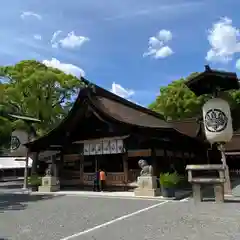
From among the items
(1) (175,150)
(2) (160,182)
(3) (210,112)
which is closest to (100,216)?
(2) (160,182)

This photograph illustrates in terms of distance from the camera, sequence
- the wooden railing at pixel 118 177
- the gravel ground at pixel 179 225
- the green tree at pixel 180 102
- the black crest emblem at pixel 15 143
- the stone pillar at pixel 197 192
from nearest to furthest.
Result: the gravel ground at pixel 179 225 < the stone pillar at pixel 197 192 < the wooden railing at pixel 118 177 < the black crest emblem at pixel 15 143 < the green tree at pixel 180 102

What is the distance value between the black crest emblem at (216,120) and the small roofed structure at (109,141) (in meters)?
3.01

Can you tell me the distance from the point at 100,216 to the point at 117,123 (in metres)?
7.79

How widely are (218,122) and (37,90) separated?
20169mm

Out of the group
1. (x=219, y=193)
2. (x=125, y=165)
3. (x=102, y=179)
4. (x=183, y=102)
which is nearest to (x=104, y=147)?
(x=125, y=165)

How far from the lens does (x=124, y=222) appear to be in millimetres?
8539

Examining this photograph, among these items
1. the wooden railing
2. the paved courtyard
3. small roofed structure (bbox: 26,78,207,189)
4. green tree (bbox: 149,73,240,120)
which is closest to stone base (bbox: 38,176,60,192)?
small roofed structure (bbox: 26,78,207,189)

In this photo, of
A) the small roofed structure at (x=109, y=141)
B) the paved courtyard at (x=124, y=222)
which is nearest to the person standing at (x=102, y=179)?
the small roofed structure at (x=109, y=141)

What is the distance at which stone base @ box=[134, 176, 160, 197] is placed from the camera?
558 inches

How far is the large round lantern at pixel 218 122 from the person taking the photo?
44.4 ft

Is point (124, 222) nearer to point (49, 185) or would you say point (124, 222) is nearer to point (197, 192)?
point (197, 192)

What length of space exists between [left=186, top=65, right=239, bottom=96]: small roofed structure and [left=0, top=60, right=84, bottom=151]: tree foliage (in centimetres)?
1653

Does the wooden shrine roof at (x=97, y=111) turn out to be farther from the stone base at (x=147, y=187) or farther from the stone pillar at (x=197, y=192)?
the stone pillar at (x=197, y=192)

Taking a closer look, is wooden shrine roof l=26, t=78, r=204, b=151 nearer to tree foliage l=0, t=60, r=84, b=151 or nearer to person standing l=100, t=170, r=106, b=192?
person standing l=100, t=170, r=106, b=192
